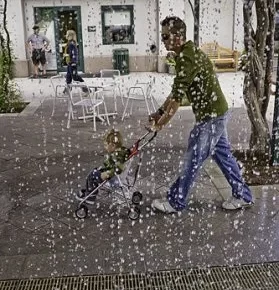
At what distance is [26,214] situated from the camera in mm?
4906

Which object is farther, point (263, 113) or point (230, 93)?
point (230, 93)

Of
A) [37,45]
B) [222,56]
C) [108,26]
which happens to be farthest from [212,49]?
[37,45]

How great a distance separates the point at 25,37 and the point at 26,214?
14.7 m

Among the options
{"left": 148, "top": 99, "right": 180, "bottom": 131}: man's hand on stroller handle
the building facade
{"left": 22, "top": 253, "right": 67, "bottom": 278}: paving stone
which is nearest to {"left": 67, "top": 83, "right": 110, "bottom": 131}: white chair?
{"left": 148, "top": 99, "right": 180, "bottom": 131}: man's hand on stroller handle

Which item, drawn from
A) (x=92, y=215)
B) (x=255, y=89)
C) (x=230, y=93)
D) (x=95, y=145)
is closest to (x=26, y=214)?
(x=92, y=215)

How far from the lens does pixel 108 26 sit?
744 inches

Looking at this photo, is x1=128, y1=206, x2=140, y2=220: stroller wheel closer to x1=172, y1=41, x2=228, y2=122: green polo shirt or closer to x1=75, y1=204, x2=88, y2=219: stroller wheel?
x1=75, y1=204, x2=88, y2=219: stroller wheel

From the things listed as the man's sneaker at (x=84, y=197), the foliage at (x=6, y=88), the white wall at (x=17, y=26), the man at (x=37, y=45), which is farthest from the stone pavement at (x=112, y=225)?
the white wall at (x=17, y=26)

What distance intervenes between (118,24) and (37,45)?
3.39 m

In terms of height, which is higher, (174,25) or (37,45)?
(174,25)

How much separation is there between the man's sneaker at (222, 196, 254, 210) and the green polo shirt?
98 cm

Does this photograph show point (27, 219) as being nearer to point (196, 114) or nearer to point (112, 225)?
point (112, 225)

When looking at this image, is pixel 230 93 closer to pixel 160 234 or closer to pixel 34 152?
pixel 34 152

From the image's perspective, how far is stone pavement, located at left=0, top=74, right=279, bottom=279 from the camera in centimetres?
392
